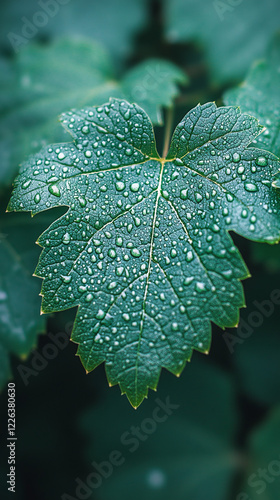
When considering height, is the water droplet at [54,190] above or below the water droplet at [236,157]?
above

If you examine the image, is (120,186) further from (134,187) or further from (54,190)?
(54,190)

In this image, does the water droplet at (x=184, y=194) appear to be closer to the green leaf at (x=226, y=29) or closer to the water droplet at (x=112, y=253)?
the water droplet at (x=112, y=253)

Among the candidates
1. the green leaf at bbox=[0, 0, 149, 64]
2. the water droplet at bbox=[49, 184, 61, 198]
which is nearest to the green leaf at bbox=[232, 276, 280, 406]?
the water droplet at bbox=[49, 184, 61, 198]

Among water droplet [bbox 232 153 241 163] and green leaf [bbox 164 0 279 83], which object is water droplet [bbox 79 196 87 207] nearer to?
water droplet [bbox 232 153 241 163]

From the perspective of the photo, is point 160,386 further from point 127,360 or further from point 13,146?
point 13,146

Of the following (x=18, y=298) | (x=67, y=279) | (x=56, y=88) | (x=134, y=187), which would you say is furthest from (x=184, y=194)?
(x=56, y=88)

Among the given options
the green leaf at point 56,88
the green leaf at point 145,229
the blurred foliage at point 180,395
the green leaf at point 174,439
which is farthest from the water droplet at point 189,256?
the green leaf at point 174,439

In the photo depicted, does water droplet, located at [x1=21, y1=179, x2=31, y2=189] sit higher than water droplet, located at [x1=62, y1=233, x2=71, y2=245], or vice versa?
water droplet, located at [x1=21, y1=179, x2=31, y2=189]
